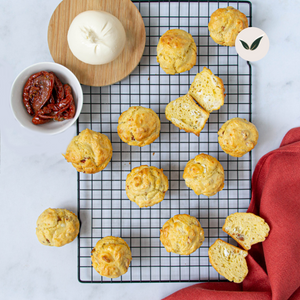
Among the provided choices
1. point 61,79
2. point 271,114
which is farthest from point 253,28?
point 61,79

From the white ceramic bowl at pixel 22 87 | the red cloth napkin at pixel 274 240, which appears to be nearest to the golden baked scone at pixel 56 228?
the white ceramic bowl at pixel 22 87

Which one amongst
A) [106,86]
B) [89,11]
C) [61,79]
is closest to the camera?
[89,11]

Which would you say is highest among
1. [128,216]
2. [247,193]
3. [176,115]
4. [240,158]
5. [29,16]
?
[29,16]

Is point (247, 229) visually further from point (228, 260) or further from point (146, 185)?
point (146, 185)

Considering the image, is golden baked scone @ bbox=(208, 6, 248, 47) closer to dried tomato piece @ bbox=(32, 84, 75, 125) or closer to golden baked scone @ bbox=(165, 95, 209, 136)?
golden baked scone @ bbox=(165, 95, 209, 136)

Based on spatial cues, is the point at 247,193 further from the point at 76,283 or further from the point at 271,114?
the point at 76,283

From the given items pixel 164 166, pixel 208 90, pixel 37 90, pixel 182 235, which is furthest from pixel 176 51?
pixel 182 235

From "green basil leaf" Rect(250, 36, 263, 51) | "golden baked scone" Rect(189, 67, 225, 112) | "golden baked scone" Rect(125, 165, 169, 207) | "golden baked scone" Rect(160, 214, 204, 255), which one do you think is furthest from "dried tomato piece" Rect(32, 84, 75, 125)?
"green basil leaf" Rect(250, 36, 263, 51)
